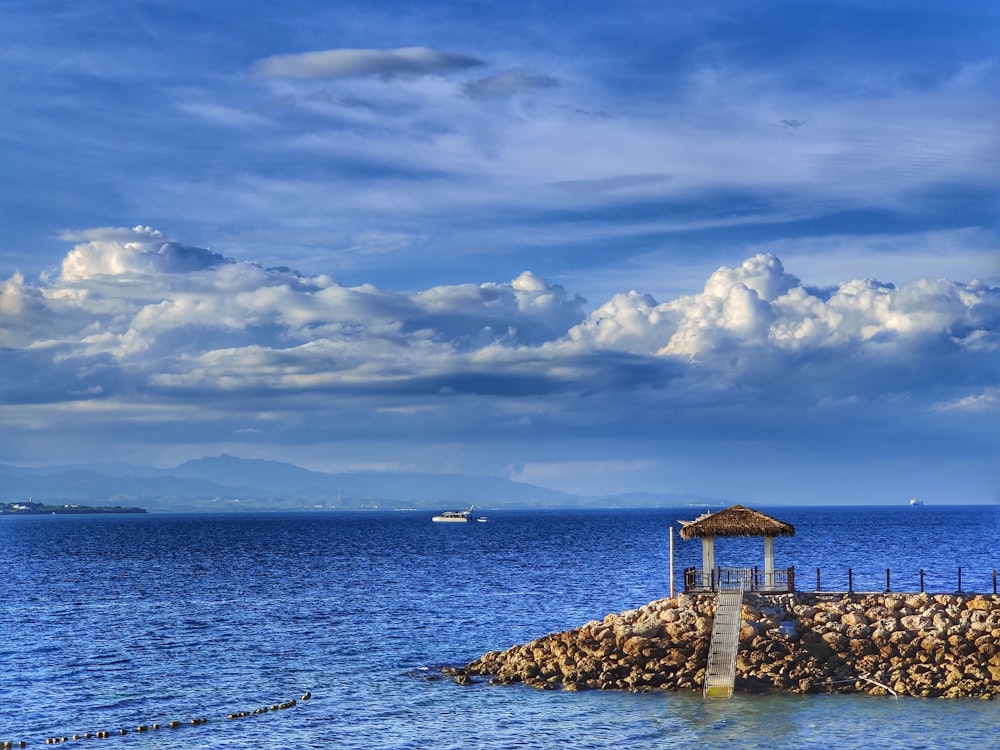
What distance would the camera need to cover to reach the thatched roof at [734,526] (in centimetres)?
5709

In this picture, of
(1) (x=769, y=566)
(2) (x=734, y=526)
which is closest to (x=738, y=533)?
(2) (x=734, y=526)

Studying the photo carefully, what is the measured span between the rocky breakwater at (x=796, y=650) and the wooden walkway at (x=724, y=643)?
46 cm

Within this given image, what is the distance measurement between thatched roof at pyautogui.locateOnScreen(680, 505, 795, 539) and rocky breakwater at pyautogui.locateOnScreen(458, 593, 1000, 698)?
322 centimetres

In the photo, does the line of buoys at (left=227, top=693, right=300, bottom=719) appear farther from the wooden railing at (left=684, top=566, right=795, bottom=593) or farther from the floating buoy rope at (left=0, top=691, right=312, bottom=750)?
the wooden railing at (left=684, top=566, right=795, bottom=593)

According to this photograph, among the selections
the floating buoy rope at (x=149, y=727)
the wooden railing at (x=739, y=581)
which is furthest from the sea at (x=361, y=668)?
the wooden railing at (x=739, y=581)

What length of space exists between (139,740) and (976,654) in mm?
33314

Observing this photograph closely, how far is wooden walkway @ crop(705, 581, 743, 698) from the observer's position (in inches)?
1882

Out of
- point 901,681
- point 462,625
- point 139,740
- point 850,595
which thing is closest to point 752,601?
point 850,595

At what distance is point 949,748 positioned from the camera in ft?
131

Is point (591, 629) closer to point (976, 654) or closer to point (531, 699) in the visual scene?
point (531, 699)

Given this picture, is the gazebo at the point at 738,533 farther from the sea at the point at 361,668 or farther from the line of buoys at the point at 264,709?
the line of buoys at the point at 264,709

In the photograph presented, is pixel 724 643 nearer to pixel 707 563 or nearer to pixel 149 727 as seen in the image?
pixel 707 563

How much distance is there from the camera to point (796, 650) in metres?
50.7

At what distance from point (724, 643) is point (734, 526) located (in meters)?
8.21
